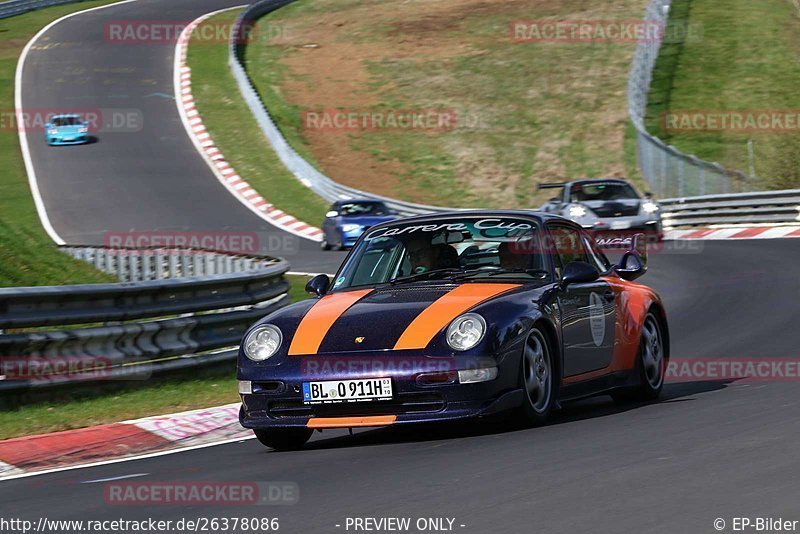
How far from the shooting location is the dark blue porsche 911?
299 inches

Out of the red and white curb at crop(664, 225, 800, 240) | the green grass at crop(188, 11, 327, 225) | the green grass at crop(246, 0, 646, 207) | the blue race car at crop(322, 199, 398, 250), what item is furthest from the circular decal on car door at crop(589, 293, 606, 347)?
the green grass at crop(246, 0, 646, 207)

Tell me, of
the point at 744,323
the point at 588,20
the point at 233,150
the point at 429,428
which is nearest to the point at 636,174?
the point at 233,150

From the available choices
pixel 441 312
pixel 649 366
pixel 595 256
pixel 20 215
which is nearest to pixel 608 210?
pixel 20 215

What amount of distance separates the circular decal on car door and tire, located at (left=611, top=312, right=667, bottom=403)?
51 cm

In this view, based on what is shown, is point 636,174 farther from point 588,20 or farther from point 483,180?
point 588,20

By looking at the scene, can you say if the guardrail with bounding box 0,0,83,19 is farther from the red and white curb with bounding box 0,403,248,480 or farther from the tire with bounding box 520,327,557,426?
the tire with bounding box 520,327,557,426

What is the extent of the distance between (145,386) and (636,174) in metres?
27.1

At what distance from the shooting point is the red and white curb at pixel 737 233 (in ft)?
86.9

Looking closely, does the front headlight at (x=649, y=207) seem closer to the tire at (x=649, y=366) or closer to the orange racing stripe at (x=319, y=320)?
the tire at (x=649, y=366)

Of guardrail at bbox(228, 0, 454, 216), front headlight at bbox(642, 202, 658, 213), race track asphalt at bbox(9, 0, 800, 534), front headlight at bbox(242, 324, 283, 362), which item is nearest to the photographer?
race track asphalt at bbox(9, 0, 800, 534)

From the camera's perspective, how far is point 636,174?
119 feet

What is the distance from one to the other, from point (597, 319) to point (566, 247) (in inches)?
20.3

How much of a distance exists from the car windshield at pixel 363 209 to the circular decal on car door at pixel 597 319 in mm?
20108

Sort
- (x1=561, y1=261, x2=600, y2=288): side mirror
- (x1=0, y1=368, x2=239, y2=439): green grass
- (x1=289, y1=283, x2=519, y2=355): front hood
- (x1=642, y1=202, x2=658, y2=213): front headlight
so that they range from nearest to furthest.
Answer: (x1=289, y1=283, x2=519, y2=355): front hood → (x1=561, y1=261, x2=600, y2=288): side mirror → (x1=0, y1=368, x2=239, y2=439): green grass → (x1=642, y1=202, x2=658, y2=213): front headlight
